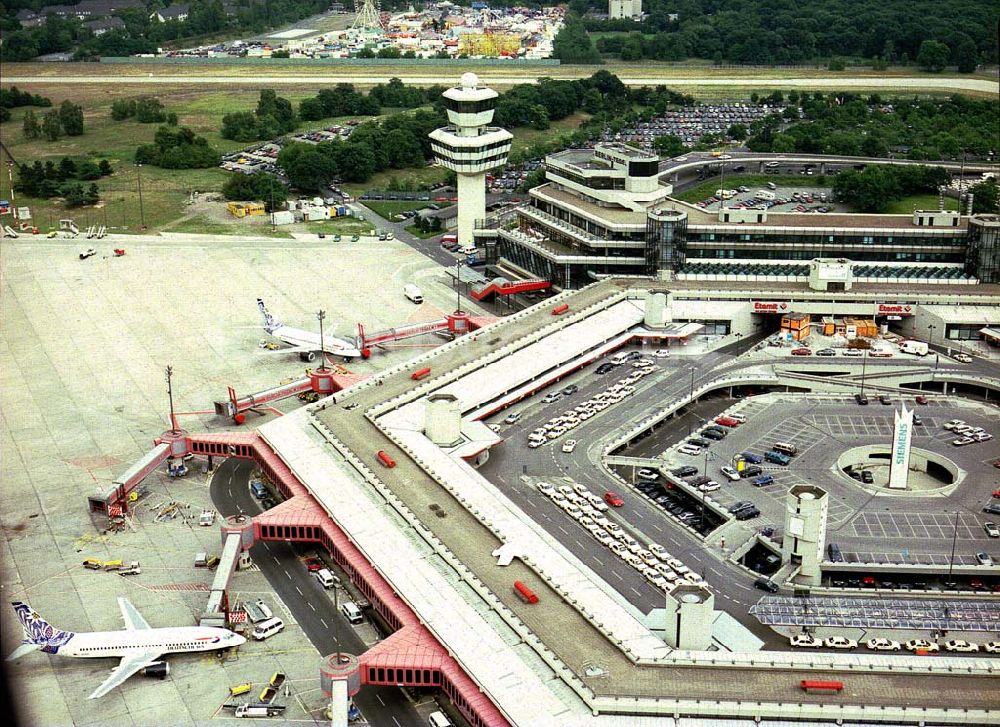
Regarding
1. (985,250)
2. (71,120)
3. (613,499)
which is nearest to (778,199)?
(985,250)

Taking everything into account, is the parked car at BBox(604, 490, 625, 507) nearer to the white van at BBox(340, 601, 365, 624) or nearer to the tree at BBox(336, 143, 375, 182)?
the white van at BBox(340, 601, 365, 624)

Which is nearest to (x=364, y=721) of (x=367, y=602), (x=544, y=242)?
(x=367, y=602)

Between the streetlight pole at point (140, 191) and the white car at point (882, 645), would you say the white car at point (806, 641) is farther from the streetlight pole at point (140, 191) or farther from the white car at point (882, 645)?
the streetlight pole at point (140, 191)

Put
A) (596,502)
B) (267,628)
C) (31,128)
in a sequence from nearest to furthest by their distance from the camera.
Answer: (267,628)
(596,502)
(31,128)

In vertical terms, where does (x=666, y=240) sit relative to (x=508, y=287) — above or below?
above

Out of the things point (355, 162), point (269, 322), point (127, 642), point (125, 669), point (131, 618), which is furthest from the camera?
point (355, 162)

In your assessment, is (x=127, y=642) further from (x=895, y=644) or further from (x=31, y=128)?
(x=31, y=128)

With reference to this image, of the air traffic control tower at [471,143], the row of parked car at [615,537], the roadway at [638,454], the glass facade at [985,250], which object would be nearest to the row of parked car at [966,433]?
the roadway at [638,454]
